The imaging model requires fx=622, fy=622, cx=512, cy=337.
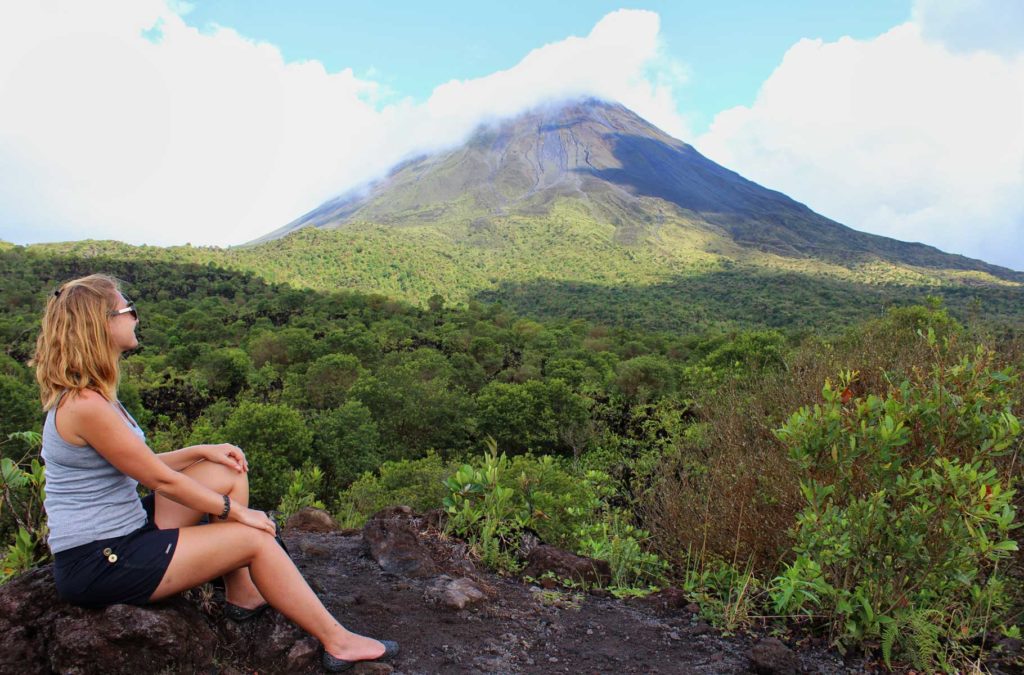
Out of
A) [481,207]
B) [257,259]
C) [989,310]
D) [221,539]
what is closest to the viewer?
[221,539]

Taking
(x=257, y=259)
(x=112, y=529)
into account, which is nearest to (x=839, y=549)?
(x=112, y=529)

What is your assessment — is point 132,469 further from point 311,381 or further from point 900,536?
point 311,381

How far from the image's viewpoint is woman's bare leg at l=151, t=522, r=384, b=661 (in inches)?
87.1

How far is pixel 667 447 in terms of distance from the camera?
29.6ft

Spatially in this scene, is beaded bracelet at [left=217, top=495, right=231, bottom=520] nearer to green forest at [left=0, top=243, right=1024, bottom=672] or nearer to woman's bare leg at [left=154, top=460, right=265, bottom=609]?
woman's bare leg at [left=154, top=460, right=265, bottom=609]

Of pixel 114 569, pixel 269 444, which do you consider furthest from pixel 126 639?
pixel 269 444

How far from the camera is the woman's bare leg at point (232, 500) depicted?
2.41 meters

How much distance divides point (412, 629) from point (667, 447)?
22.4ft

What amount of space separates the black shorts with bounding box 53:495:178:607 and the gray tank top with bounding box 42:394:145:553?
4 centimetres

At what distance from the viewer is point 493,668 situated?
8.20 ft

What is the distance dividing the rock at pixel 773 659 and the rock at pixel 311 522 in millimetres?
2982

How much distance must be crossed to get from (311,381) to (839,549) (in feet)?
79.8

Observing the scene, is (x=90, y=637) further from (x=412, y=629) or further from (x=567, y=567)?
(x=567, y=567)

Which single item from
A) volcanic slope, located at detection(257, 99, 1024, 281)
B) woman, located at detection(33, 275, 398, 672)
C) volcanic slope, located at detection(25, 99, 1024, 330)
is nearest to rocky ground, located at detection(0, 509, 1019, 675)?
woman, located at detection(33, 275, 398, 672)
